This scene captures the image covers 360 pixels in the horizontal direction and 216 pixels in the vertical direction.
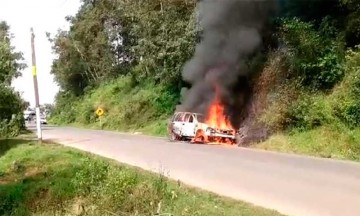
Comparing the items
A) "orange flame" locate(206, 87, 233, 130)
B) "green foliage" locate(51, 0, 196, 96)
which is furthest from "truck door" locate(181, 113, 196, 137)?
"green foliage" locate(51, 0, 196, 96)

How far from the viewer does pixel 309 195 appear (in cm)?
947

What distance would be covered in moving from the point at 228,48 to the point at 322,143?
9.95m

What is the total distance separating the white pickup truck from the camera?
2354 cm

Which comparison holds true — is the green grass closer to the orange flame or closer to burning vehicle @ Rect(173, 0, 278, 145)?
burning vehicle @ Rect(173, 0, 278, 145)

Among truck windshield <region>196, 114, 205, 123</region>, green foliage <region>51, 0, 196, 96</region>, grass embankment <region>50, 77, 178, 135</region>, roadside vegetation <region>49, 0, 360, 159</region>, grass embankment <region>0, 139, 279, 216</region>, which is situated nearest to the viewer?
grass embankment <region>0, 139, 279, 216</region>

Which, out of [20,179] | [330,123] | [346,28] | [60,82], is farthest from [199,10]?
[60,82]

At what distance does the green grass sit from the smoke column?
663cm

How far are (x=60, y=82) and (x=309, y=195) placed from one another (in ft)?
201

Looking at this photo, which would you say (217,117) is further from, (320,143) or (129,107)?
(129,107)

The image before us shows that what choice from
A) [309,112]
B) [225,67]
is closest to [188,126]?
[225,67]

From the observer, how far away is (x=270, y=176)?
38.8 ft

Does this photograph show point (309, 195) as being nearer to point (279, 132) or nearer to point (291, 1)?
point (279, 132)

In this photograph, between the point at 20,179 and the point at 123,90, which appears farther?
the point at 123,90

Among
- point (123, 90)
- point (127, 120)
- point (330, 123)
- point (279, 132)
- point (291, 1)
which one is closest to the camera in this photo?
point (330, 123)
